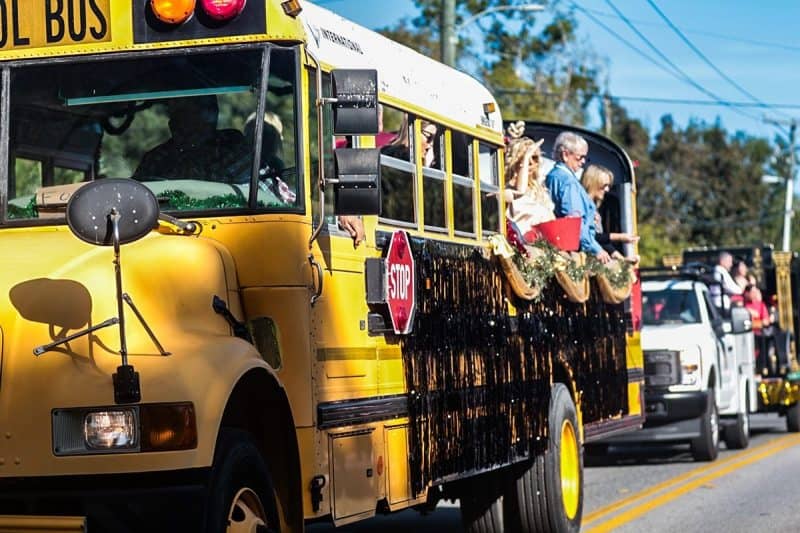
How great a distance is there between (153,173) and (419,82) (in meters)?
2.15

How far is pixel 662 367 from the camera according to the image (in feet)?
56.5

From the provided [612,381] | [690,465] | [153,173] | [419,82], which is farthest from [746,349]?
[153,173]

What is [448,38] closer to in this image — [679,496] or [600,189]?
[600,189]

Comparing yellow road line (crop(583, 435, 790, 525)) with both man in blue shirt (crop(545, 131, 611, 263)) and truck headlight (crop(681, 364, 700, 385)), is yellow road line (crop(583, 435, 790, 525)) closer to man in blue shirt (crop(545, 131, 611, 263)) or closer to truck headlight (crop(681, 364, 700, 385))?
truck headlight (crop(681, 364, 700, 385))

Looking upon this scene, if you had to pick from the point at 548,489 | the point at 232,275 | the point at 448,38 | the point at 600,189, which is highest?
the point at 448,38

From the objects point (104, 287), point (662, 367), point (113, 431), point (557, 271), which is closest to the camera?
point (113, 431)

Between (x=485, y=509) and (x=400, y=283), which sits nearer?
(x=400, y=283)

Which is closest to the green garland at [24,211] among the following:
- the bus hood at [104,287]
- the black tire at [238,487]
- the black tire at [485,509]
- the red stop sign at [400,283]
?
the bus hood at [104,287]

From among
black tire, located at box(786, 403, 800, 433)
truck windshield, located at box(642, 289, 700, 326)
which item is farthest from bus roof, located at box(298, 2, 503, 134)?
black tire, located at box(786, 403, 800, 433)

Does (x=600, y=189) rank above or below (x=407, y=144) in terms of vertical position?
above

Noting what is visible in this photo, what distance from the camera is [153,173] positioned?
6.61 m

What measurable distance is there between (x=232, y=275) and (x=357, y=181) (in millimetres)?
611

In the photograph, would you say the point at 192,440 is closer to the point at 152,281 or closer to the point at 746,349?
the point at 152,281

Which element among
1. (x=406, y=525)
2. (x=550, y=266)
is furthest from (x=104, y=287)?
(x=406, y=525)
